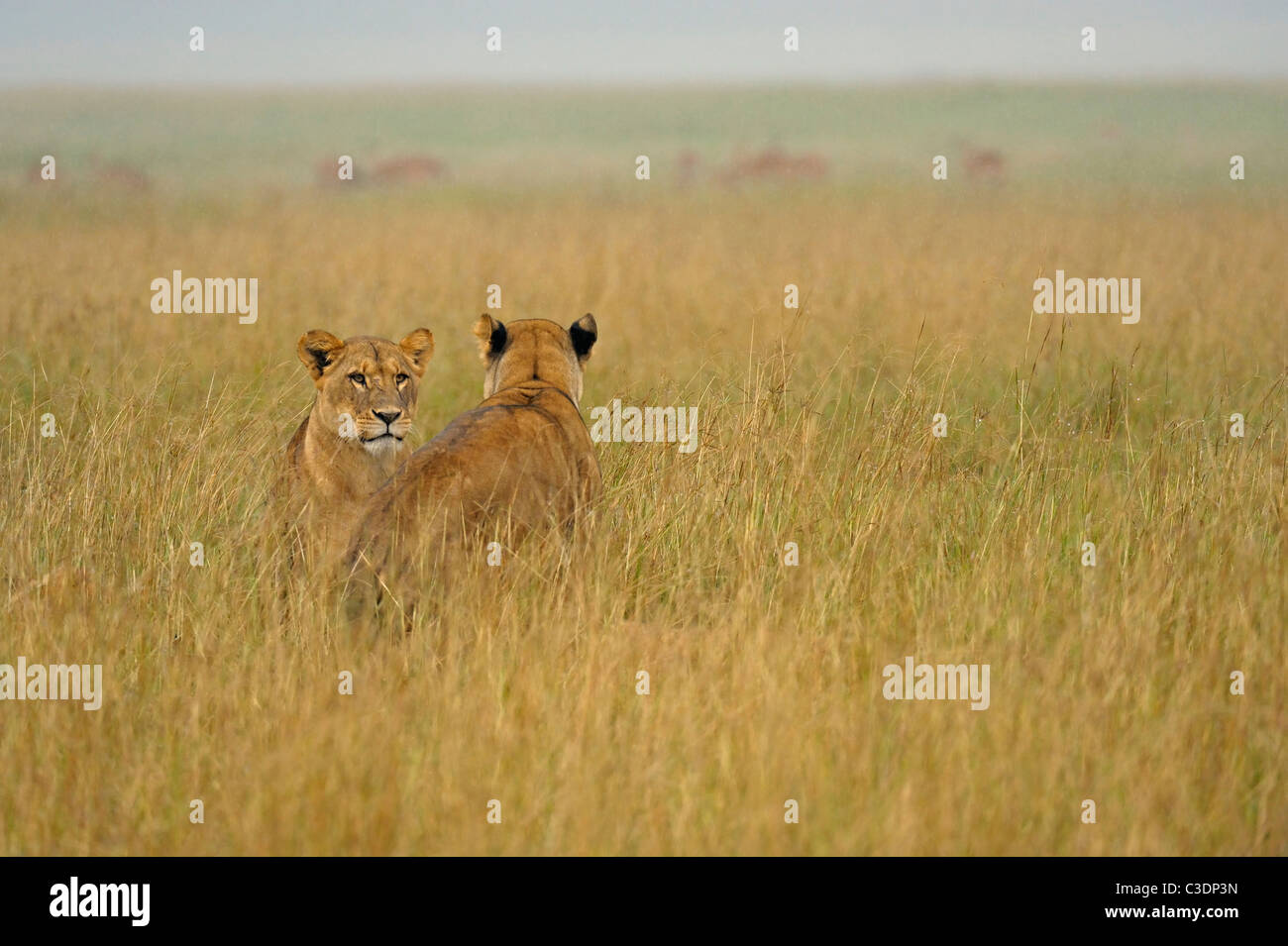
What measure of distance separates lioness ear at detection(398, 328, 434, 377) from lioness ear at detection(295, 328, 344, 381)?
297mm

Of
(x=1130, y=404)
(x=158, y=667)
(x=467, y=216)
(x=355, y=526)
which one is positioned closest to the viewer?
(x=158, y=667)

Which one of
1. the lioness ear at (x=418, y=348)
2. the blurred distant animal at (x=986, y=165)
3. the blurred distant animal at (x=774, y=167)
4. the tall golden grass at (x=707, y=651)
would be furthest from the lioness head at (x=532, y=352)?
the blurred distant animal at (x=774, y=167)

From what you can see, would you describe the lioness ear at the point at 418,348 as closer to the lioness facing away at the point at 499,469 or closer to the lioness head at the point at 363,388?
the lioness head at the point at 363,388

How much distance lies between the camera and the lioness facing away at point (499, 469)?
5602 millimetres

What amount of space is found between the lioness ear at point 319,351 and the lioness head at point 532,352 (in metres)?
0.87

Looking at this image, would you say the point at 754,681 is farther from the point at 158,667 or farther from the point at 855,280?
the point at 855,280

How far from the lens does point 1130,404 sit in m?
10.4

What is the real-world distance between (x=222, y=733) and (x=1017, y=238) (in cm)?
2519

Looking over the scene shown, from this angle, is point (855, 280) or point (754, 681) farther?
point (855, 280)

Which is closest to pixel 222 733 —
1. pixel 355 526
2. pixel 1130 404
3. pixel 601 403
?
pixel 355 526

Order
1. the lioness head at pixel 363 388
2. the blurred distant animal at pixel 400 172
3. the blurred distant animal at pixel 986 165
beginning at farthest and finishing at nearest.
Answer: the blurred distant animal at pixel 400 172, the blurred distant animal at pixel 986 165, the lioness head at pixel 363 388

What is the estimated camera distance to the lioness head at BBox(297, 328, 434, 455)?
6098 millimetres

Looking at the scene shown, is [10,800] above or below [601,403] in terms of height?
below
